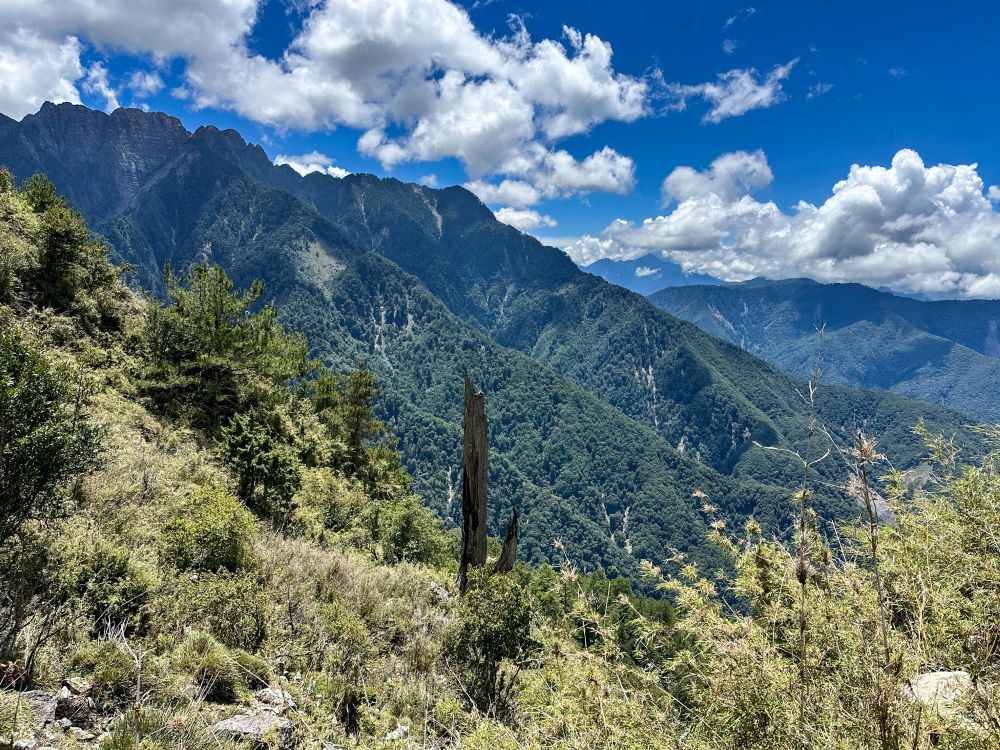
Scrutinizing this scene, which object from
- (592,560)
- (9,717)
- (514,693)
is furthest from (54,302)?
(592,560)

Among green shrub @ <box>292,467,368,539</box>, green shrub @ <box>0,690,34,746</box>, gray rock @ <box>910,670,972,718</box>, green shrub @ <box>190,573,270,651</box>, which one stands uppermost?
gray rock @ <box>910,670,972,718</box>

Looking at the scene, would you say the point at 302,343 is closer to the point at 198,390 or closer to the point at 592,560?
the point at 198,390

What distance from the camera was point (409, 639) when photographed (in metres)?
8.81

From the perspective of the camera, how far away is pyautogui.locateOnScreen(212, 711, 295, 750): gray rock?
477cm

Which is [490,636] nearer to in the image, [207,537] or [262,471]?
A: [207,537]

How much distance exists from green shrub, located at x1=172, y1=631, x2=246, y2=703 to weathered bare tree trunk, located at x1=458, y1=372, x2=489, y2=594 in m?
6.71

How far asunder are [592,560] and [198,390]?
184 m

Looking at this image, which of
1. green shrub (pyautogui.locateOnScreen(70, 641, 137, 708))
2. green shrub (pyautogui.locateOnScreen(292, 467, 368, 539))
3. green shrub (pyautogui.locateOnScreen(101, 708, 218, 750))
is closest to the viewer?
green shrub (pyautogui.locateOnScreen(101, 708, 218, 750))

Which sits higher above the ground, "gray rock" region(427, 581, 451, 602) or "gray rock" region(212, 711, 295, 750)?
"gray rock" region(212, 711, 295, 750)

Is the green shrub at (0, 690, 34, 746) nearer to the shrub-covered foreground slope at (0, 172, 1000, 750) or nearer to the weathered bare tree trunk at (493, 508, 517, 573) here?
the shrub-covered foreground slope at (0, 172, 1000, 750)

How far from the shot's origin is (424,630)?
9031mm

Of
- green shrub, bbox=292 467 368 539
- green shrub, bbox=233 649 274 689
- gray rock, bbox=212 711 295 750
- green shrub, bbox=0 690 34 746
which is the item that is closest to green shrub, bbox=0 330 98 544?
green shrub, bbox=0 690 34 746

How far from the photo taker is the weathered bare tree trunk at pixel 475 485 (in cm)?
1230

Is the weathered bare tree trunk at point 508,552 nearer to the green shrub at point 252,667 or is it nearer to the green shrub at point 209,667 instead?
the green shrub at point 252,667
